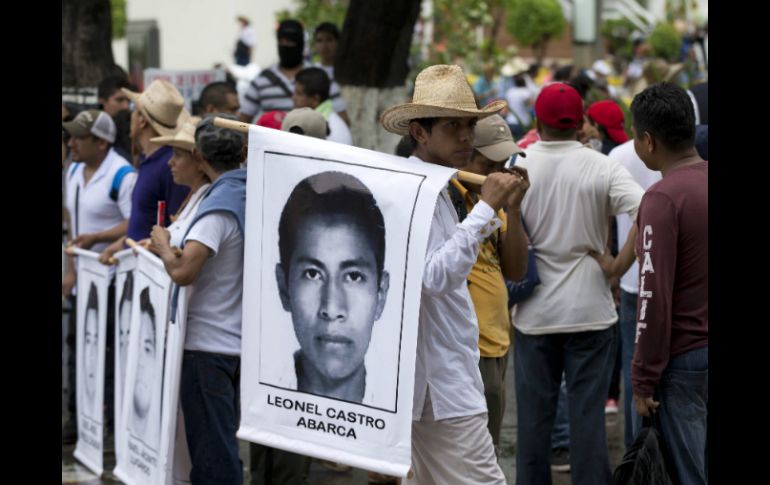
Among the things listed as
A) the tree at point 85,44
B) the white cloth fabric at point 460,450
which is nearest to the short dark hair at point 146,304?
the white cloth fabric at point 460,450

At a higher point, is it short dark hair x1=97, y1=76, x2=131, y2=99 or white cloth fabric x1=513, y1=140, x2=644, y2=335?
short dark hair x1=97, y1=76, x2=131, y2=99

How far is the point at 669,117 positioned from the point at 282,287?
157 centimetres

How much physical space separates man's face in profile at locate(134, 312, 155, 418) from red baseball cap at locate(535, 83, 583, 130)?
2.07 metres

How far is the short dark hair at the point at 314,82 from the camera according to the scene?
28.3 ft

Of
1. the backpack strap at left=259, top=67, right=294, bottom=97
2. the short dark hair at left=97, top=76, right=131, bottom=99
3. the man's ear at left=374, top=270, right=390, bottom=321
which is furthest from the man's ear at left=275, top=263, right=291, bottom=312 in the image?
the backpack strap at left=259, top=67, right=294, bottom=97

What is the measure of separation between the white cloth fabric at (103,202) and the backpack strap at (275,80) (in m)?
2.90

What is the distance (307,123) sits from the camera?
6.25m

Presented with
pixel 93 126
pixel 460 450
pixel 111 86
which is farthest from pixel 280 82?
pixel 460 450

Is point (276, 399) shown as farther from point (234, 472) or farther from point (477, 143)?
point (477, 143)

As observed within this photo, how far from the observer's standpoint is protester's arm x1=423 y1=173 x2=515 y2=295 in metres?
4.02

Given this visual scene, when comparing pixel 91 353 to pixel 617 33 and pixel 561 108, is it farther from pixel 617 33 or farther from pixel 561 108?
pixel 617 33

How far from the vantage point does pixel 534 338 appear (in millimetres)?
5828

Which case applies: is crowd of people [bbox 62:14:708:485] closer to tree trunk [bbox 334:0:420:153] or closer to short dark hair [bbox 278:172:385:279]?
short dark hair [bbox 278:172:385:279]
